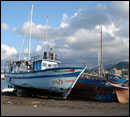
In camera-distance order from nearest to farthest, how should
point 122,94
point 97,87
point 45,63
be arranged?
point 122,94 < point 97,87 < point 45,63

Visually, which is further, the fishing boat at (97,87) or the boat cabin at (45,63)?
the boat cabin at (45,63)

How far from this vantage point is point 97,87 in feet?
62.7

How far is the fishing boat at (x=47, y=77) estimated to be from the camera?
18.9 meters

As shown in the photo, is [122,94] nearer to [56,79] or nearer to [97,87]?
[97,87]

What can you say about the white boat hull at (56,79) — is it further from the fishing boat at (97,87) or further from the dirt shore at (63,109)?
the dirt shore at (63,109)

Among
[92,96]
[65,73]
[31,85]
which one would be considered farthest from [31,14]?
[92,96]

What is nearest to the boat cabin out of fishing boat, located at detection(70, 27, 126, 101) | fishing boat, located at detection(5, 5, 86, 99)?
fishing boat, located at detection(5, 5, 86, 99)

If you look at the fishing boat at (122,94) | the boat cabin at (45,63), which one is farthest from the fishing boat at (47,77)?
the fishing boat at (122,94)

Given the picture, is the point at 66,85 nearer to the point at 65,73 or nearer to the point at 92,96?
the point at 65,73

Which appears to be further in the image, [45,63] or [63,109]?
[45,63]

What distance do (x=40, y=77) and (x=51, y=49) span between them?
5521 millimetres

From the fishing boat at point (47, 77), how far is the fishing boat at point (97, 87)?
1848mm

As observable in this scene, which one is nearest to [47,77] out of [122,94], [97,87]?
[97,87]

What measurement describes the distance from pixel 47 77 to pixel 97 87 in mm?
5038
